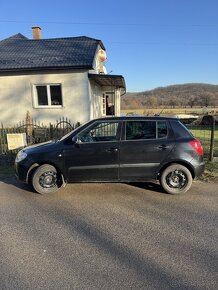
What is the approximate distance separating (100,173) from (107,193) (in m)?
0.45

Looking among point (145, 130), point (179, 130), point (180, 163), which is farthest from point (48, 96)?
point (180, 163)

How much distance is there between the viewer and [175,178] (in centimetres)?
533

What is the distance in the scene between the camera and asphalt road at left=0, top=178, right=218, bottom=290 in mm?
2713

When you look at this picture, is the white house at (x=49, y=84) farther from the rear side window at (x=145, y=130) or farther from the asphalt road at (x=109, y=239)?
the asphalt road at (x=109, y=239)

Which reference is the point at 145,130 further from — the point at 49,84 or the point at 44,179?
the point at 49,84

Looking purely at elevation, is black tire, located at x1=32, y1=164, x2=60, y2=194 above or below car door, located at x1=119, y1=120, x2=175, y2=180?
below

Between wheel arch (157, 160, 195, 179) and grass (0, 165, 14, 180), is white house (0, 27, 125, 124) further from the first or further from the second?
wheel arch (157, 160, 195, 179)

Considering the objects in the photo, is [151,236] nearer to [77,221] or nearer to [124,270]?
[124,270]

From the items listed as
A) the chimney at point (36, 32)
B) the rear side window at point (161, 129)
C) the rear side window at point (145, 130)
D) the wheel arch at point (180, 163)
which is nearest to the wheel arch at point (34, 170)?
the rear side window at point (145, 130)

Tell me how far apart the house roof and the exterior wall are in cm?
57

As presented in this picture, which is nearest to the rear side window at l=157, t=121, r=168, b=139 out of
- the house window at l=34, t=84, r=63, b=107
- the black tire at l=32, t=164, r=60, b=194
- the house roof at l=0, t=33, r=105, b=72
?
the black tire at l=32, t=164, r=60, b=194

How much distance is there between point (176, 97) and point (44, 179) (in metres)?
85.2

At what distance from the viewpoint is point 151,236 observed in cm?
360

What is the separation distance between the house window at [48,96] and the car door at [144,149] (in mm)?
10360
